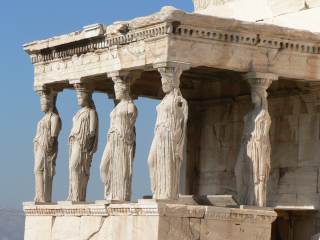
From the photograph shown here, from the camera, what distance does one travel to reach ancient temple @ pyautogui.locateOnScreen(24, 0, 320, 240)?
18.4m

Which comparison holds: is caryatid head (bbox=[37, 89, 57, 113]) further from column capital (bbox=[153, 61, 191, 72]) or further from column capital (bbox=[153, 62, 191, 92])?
column capital (bbox=[153, 62, 191, 92])

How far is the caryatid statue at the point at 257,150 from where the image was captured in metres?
19.1

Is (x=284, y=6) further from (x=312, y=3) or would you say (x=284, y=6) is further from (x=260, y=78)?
(x=260, y=78)

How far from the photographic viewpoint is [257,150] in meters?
19.1

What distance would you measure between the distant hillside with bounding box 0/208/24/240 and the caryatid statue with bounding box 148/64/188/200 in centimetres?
4214

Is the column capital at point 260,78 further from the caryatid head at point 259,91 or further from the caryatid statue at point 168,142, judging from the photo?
the caryatid statue at point 168,142

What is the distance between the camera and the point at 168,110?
18.3 meters

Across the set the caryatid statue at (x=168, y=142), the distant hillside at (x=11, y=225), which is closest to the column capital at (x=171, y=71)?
the caryatid statue at (x=168, y=142)

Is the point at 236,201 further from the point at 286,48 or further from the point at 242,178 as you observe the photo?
the point at 286,48

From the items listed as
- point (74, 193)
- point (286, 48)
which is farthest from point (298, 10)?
point (74, 193)

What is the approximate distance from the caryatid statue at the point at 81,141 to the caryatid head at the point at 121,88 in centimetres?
131

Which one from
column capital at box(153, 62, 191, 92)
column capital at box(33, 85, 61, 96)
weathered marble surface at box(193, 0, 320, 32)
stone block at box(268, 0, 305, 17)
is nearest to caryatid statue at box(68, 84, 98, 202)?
column capital at box(33, 85, 61, 96)

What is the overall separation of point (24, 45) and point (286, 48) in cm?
486

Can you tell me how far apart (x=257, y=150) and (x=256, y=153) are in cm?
5
